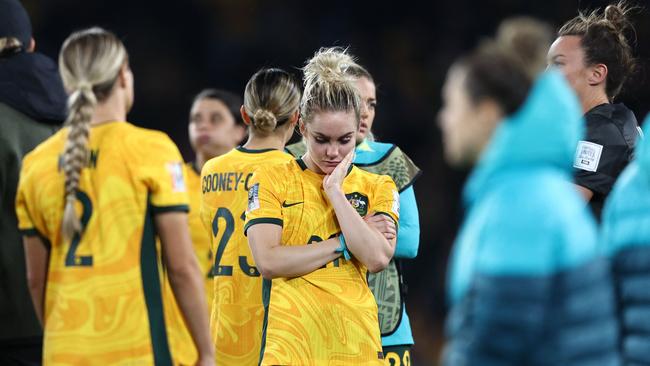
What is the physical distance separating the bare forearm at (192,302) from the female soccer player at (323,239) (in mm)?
381

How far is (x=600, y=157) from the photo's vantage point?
13.5ft

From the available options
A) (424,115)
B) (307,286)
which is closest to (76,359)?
(307,286)

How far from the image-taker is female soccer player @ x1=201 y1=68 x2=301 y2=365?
4.14 metres

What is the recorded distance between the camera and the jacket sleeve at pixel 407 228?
4.12m

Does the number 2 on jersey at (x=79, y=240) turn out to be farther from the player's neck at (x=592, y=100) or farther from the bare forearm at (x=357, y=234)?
the player's neck at (x=592, y=100)

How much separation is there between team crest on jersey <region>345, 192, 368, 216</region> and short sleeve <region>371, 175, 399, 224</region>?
3 cm

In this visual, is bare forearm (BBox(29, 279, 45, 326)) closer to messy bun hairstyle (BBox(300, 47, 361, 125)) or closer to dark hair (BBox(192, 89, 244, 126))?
messy bun hairstyle (BBox(300, 47, 361, 125))

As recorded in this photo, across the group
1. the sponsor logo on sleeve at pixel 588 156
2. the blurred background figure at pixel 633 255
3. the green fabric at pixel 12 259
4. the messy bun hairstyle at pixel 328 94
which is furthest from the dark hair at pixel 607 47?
the green fabric at pixel 12 259

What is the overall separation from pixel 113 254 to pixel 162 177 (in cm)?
28

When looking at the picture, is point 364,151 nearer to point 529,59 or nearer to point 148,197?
point 148,197

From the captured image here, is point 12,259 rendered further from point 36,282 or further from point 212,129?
point 212,129

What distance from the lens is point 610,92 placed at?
4.48 meters

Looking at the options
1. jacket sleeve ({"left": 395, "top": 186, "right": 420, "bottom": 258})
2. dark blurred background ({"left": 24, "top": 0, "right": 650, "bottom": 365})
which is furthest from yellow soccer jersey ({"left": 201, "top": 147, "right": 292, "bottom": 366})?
dark blurred background ({"left": 24, "top": 0, "right": 650, "bottom": 365})

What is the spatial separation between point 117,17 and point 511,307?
30.0 feet
